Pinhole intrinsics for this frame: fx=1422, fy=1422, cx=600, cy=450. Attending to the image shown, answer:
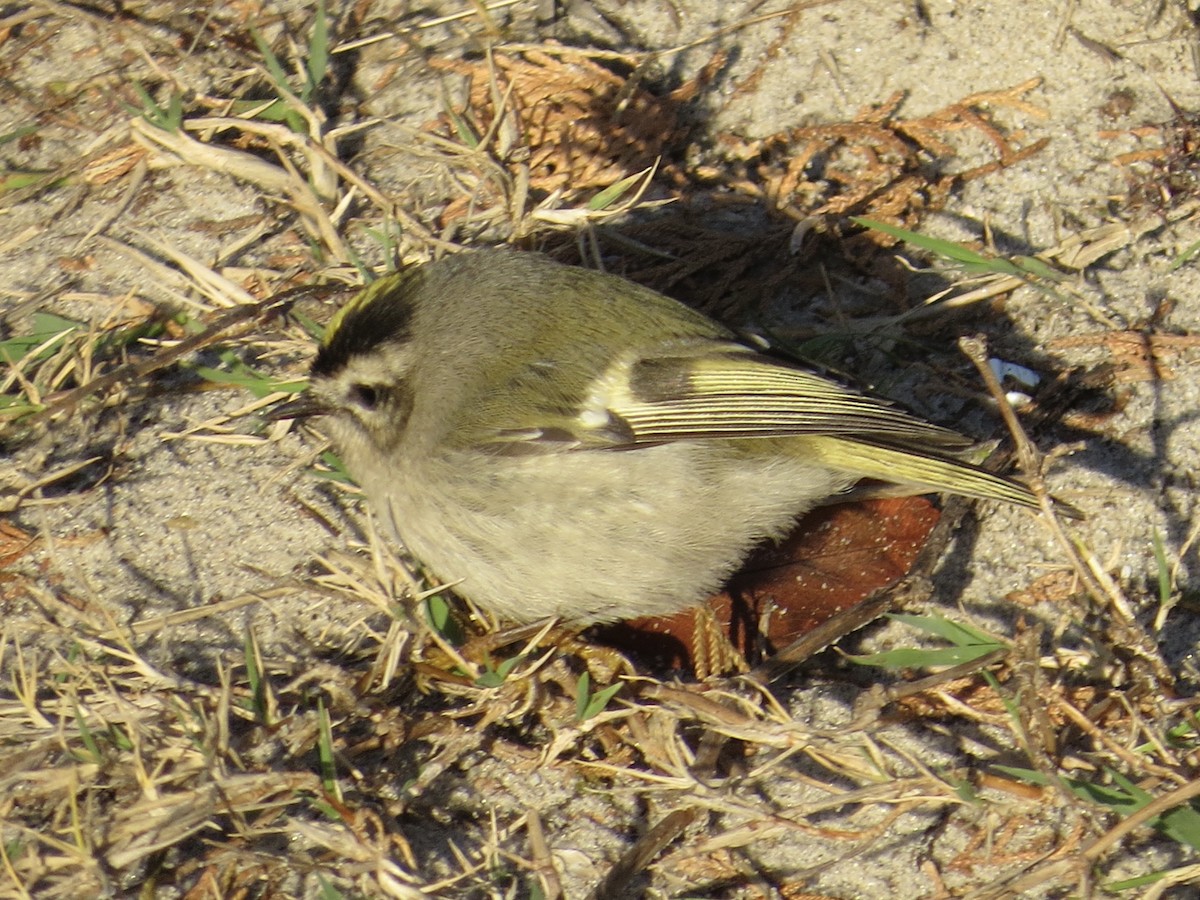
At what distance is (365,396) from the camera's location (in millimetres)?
3307

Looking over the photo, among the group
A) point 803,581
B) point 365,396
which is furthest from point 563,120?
point 803,581

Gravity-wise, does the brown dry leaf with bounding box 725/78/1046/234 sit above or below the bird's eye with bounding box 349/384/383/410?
above

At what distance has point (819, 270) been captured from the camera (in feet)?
12.8

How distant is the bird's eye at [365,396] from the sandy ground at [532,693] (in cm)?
32

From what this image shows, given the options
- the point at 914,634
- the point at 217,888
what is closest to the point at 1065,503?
the point at 914,634

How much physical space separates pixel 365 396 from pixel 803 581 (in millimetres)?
1111

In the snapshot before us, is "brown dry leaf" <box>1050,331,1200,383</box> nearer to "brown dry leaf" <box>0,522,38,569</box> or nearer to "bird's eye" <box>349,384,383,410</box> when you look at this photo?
"bird's eye" <box>349,384,383,410</box>

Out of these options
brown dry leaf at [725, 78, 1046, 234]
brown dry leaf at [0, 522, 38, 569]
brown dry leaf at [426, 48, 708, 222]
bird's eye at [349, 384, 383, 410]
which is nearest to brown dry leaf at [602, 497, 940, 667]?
bird's eye at [349, 384, 383, 410]

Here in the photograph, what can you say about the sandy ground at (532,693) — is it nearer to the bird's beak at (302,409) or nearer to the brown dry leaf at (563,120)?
the brown dry leaf at (563,120)

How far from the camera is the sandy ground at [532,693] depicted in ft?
9.29

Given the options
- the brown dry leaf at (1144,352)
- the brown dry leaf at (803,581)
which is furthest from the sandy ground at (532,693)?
the brown dry leaf at (803,581)

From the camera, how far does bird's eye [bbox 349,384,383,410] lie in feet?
10.8

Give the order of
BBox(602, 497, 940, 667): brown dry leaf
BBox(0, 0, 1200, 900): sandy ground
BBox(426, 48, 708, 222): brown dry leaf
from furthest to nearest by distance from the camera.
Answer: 1. BBox(426, 48, 708, 222): brown dry leaf
2. BBox(602, 497, 940, 667): brown dry leaf
3. BBox(0, 0, 1200, 900): sandy ground

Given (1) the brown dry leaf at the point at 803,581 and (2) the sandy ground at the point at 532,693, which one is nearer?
(2) the sandy ground at the point at 532,693
